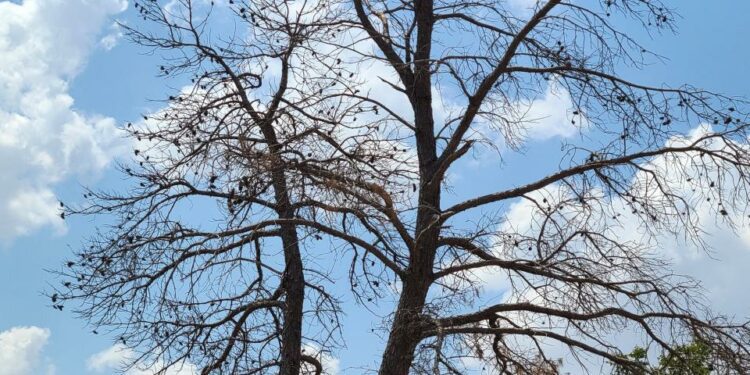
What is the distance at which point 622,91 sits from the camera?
10.1m

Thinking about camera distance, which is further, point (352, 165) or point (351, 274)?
point (351, 274)

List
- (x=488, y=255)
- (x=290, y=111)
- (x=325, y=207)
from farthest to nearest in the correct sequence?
(x=290, y=111), (x=488, y=255), (x=325, y=207)

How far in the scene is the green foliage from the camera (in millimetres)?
9641

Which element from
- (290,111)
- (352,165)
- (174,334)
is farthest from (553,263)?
(174,334)

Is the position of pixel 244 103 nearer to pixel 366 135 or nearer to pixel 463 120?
pixel 366 135

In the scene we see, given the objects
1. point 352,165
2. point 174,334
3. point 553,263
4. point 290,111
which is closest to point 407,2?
point 290,111

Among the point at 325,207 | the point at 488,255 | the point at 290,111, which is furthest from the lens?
the point at 290,111

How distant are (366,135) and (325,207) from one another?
1.13m

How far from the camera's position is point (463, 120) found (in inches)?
401

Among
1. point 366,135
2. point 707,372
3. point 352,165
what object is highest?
point 366,135

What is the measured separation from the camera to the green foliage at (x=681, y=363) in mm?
9641

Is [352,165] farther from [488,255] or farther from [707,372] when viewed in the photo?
[707,372]

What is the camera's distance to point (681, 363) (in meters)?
9.97

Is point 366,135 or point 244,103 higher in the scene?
point 244,103
